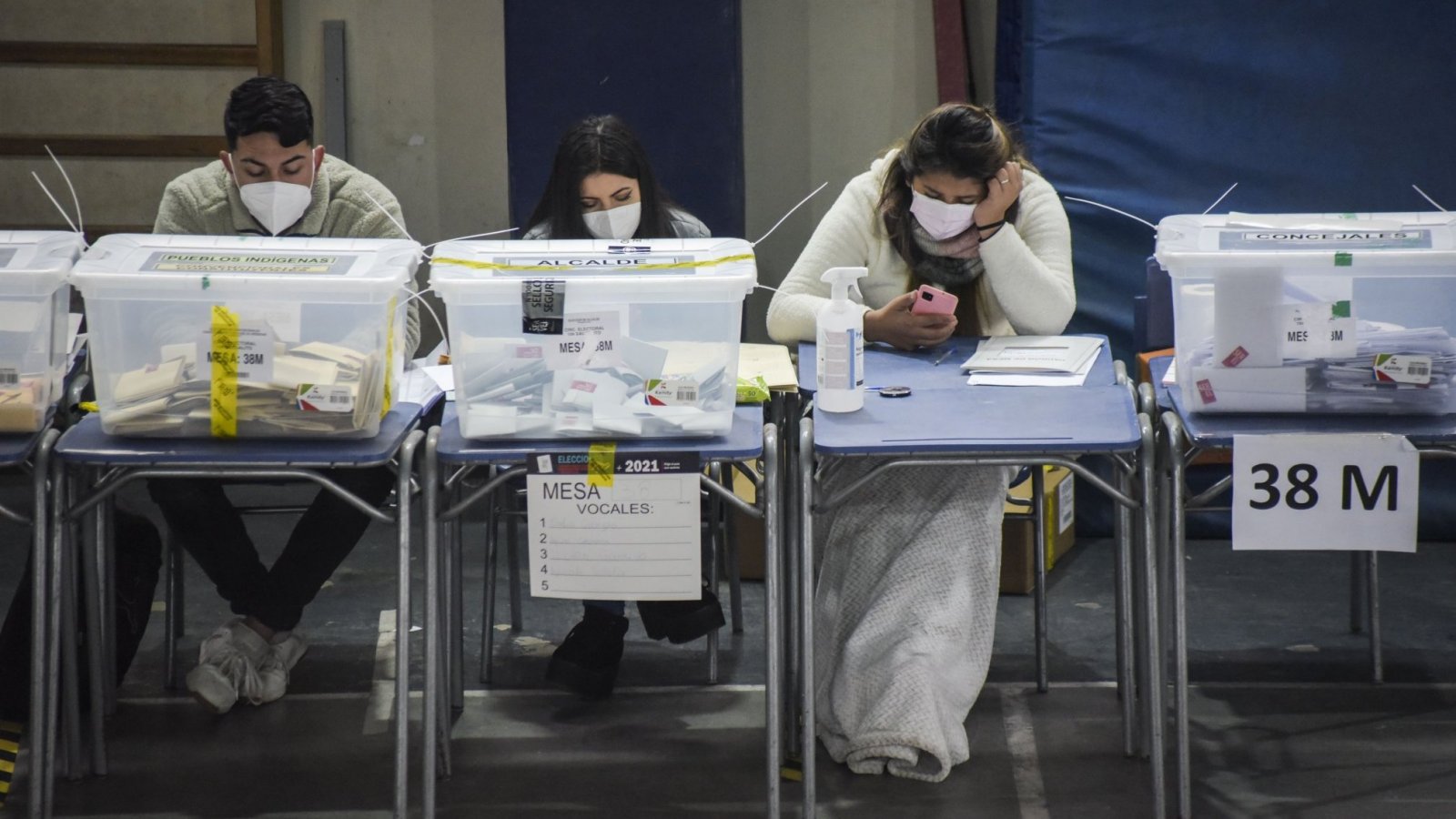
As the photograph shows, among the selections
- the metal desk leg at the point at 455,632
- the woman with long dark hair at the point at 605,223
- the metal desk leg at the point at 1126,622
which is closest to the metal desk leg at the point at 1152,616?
the metal desk leg at the point at 1126,622

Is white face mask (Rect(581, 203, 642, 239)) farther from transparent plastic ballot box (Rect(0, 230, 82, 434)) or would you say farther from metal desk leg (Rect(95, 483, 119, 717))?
metal desk leg (Rect(95, 483, 119, 717))

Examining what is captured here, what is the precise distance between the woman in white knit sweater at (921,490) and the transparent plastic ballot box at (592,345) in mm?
476

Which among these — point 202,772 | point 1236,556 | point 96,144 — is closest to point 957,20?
point 1236,556

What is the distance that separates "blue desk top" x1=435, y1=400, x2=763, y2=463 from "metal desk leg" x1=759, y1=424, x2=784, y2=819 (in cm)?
2

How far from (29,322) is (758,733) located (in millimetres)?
1428

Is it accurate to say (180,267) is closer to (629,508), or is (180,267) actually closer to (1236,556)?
(629,508)

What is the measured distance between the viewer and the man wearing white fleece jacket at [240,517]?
294cm

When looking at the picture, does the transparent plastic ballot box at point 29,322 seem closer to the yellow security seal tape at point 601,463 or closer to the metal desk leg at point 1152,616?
the yellow security seal tape at point 601,463

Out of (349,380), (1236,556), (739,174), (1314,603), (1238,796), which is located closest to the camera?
(349,380)

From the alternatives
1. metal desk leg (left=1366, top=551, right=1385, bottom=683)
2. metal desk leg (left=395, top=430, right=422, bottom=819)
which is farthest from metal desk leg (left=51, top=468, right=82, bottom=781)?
metal desk leg (left=1366, top=551, right=1385, bottom=683)

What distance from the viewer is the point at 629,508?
92.6 inches

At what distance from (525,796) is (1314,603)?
6.22ft

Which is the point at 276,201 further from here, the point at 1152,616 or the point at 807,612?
the point at 1152,616

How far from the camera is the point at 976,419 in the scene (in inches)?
96.3
